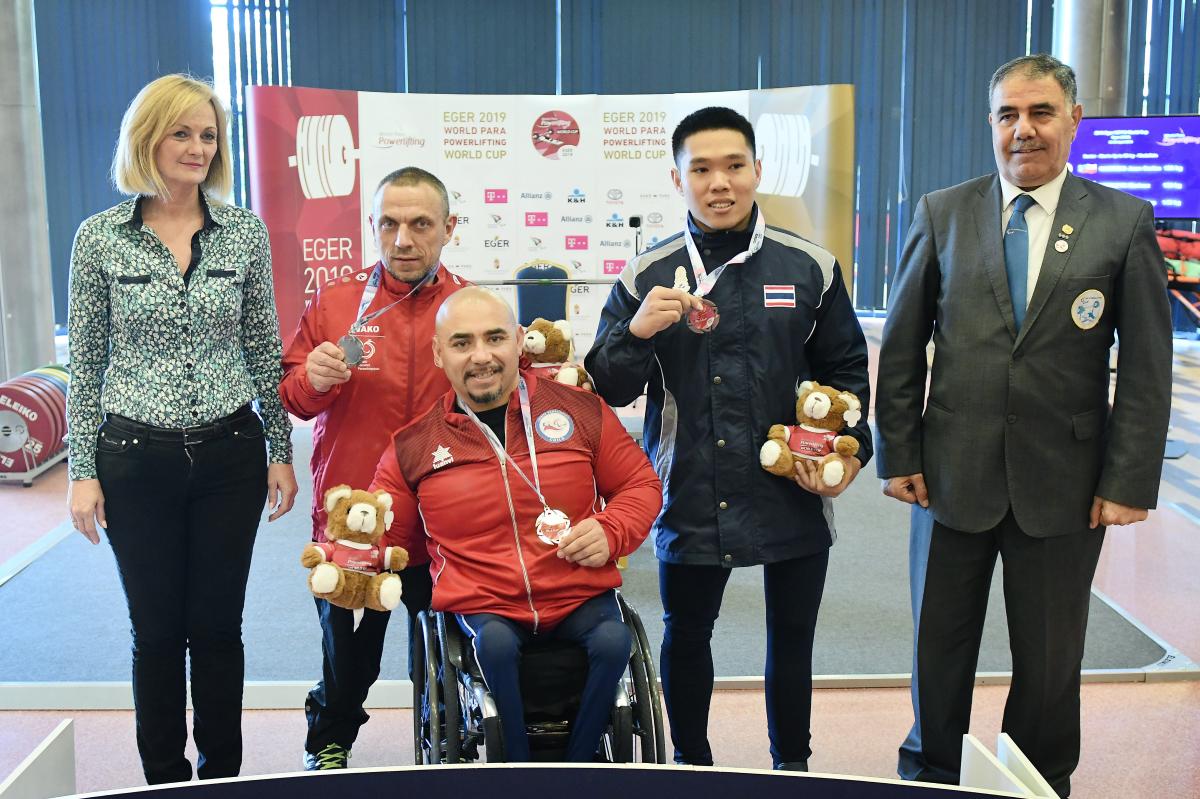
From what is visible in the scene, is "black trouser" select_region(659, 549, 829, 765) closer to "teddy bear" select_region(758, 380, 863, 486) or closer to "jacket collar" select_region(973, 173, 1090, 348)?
"teddy bear" select_region(758, 380, 863, 486)

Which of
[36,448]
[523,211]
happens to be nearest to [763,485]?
[523,211]

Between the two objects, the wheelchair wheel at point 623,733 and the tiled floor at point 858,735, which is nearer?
the wheelchair wheel at point 623,733

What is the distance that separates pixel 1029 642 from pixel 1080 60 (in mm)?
7277

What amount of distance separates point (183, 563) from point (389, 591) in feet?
1.75

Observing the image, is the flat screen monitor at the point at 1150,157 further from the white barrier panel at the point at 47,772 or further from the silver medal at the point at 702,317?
the white barrier panel at the point at 47,772

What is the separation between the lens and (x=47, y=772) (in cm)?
152

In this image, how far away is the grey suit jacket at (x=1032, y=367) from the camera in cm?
237

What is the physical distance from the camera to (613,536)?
234cm

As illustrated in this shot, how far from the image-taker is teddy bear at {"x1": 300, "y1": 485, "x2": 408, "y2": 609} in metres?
2.24

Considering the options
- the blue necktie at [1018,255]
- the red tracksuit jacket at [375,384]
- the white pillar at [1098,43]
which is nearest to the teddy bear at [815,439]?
the blue necktie at [1018,255]

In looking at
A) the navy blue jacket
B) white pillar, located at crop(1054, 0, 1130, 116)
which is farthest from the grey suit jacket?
white pillar, located at crop(1054, 0, 1130, 116)

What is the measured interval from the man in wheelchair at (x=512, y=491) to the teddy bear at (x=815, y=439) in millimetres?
267

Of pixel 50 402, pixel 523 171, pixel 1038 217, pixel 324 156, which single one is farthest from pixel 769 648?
pixel 50 402

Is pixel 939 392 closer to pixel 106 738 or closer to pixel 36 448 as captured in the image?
pixel 106 738
